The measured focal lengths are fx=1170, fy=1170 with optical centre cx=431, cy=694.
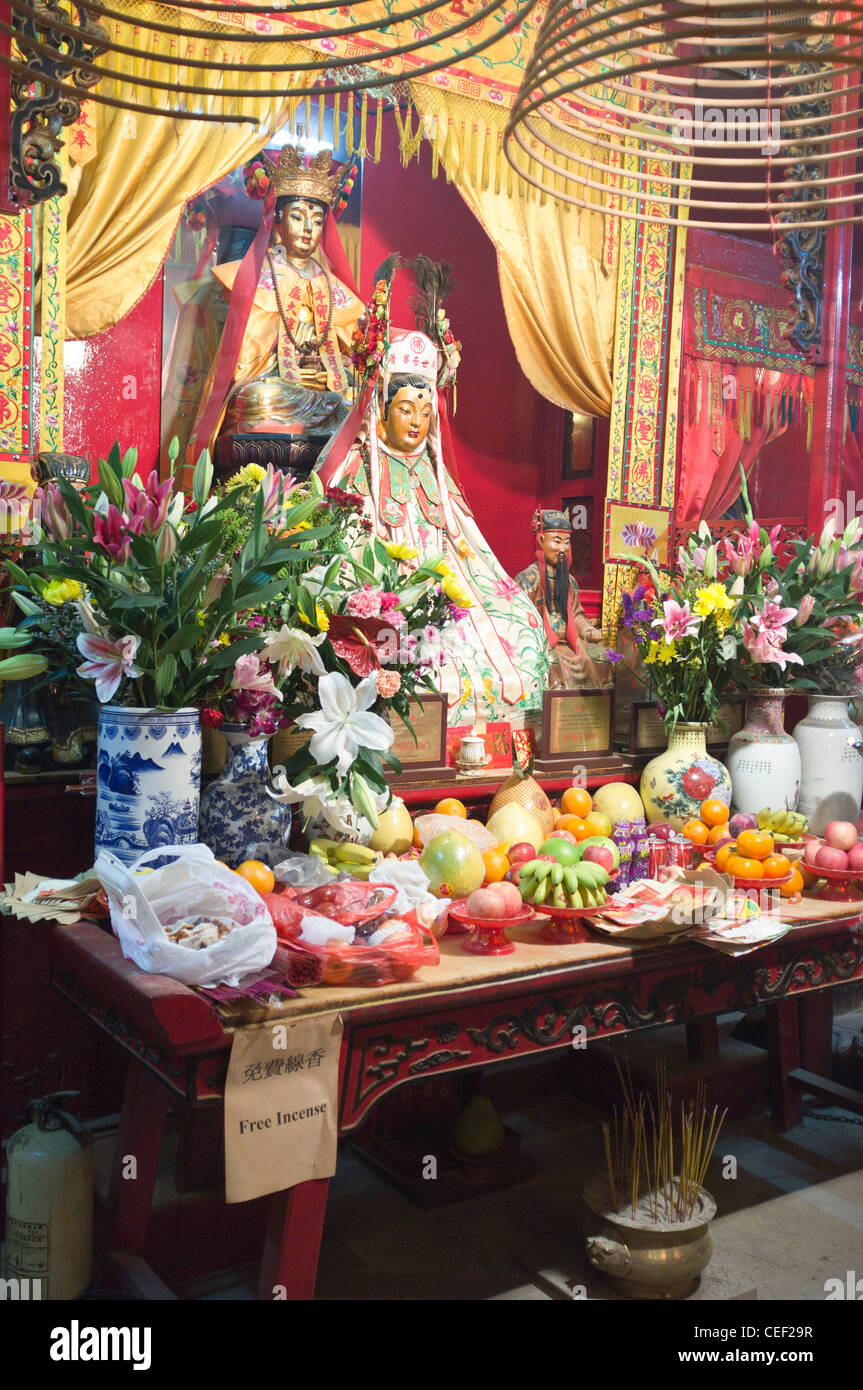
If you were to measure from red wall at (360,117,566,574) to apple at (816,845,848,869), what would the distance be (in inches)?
75.7

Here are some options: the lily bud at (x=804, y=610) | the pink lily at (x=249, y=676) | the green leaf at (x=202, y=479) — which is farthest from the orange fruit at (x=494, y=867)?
the lily bud at (x=804, y=610)

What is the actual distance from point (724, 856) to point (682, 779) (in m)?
0.61

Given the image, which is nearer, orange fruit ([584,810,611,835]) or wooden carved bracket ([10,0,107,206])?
wooden carved bracket ([10,0,107,206])

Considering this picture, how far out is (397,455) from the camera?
11.2 ft

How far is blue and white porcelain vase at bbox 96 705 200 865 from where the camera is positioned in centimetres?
213

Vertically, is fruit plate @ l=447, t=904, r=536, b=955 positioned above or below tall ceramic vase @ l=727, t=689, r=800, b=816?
below

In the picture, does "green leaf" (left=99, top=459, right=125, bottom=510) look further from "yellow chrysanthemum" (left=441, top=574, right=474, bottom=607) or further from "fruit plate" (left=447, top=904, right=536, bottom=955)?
"fruit plate" (left=447, top=904, right=536, bottom=955)

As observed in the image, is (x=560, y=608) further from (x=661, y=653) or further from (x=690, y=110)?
(x=690, y=110)

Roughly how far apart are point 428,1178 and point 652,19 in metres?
2.46

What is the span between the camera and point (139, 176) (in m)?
2.96

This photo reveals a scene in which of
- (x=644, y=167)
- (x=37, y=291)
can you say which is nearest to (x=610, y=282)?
(x=644, y=167)

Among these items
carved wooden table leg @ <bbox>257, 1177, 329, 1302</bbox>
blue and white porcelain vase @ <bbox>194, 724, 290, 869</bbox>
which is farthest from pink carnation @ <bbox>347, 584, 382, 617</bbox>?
carved wooden table leg @ <bbox>257, 1177, 329, 1302</bbox>

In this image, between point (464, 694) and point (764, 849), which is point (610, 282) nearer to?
point (464, 694)

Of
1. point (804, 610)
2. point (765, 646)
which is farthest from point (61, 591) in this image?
point (804, 610)
